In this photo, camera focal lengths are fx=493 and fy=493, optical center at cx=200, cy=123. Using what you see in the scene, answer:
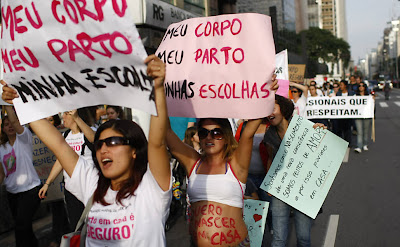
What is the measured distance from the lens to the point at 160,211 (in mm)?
2480

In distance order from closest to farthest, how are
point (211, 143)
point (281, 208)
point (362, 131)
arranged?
1. point (211, 143)
2. point (281, 208)
3. point (362, 131)

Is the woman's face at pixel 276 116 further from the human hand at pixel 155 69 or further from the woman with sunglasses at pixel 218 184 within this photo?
the human hand at pixel 155 69

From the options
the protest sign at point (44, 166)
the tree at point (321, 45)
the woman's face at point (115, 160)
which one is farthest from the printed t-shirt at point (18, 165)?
the tree at point (321, 45)

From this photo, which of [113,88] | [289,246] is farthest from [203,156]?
[289,246]

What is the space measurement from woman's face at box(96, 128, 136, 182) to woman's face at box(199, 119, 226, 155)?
0.77 m

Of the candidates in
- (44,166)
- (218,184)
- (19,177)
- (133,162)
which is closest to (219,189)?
(218,184)

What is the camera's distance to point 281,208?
14.1ft

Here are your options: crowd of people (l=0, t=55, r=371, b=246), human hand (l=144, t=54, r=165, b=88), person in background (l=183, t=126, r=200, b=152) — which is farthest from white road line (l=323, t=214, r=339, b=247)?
human hand (l=144, t=54, r=165, b=88)

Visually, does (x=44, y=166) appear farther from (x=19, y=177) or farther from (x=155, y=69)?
(x=155, y=69)

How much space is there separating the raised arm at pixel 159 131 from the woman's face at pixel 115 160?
0.19 meters

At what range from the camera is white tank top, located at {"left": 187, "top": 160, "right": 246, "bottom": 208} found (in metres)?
3.11

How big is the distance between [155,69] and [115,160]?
0.62 m

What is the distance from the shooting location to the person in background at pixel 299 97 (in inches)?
377

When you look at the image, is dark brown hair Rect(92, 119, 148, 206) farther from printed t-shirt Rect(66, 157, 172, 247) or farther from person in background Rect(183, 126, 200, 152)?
person in background Rect(183, 126, 200, 152)
